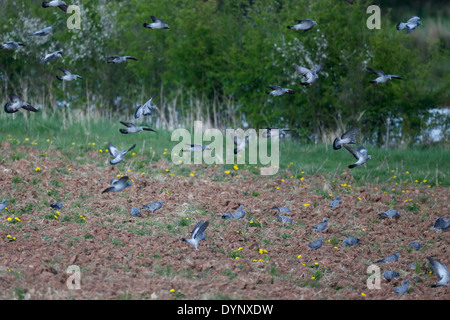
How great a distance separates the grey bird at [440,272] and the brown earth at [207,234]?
0.25 feet

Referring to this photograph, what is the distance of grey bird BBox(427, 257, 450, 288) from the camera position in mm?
5043

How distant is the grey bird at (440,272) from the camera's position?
5.04 meters

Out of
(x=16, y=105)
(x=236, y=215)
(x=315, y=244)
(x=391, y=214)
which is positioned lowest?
(x=391, y=214)

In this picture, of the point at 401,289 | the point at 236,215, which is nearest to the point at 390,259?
the point at 401,289

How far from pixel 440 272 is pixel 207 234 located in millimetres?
2332

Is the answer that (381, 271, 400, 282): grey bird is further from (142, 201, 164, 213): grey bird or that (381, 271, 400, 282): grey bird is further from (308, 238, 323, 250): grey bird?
(142, 201, 164, 213): grey bird

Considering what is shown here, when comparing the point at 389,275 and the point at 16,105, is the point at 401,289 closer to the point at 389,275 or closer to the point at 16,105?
the point at 389,275

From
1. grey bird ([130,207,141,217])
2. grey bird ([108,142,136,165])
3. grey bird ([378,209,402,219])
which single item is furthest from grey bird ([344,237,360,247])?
grey bird ([108,142,136,165])

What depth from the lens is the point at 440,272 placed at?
5.14 metres

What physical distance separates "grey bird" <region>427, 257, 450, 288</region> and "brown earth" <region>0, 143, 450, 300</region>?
8 centimetres

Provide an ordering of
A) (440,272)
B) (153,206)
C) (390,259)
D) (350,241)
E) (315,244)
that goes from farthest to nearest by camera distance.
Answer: (153,206) < (350,241) < (315,244) < (390,259) < (440,272)

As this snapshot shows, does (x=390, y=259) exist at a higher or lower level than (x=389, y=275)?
lower

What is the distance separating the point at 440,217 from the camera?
6633 millimetres

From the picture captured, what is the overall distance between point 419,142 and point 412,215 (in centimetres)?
604
